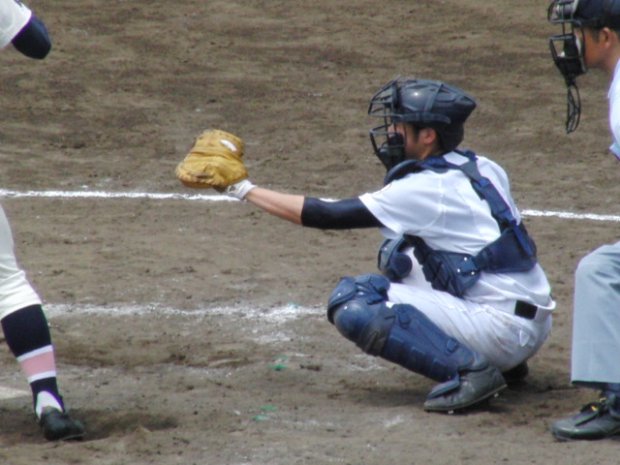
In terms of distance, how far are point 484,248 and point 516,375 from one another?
0.62 m

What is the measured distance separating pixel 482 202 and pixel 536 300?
414 millimetres

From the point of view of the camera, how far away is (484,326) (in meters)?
4.95

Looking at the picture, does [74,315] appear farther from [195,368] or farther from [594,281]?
[594,281]

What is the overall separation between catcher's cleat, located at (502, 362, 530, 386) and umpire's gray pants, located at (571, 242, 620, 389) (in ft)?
2.43

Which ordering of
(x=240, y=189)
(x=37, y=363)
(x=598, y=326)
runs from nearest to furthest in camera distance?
(x=598, y=326) → (x=37, y=363) → (x=240, y=189)

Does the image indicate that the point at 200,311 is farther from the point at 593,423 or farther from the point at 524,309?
the point at 593,423

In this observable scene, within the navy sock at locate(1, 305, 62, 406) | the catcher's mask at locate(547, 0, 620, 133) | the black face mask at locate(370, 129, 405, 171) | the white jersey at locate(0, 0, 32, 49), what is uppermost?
the white jersey at locate(0, 0, 32, 49)

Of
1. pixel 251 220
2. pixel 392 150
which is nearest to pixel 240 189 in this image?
pixel 392 150

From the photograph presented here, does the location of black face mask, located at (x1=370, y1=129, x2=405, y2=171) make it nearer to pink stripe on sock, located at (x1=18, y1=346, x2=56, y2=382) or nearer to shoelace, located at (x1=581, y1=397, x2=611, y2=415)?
shoelace, located at (x1=581, y1=397, x2=611, y2=415)

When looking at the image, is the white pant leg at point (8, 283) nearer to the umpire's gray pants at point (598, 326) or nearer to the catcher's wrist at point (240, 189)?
the catcher's wrist at point (240, 189)

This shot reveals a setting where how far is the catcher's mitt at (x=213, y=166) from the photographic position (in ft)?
16.2

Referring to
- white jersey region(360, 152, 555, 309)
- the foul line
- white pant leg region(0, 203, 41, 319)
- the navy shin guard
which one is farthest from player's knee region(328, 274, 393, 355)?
the foul line

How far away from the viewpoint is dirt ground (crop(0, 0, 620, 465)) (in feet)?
15.6

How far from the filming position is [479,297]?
4.99 meters
